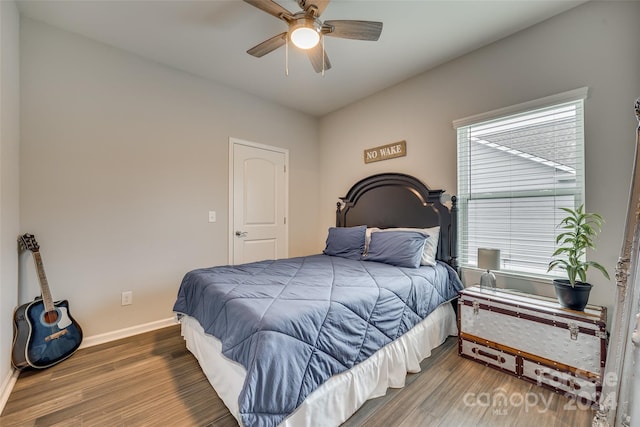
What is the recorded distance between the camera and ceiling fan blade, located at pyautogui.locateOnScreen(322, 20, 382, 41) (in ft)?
5.97

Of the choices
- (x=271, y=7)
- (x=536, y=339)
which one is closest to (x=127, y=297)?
(x=271, y=7)

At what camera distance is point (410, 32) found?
7.65 ft

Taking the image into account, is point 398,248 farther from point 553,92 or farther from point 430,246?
point 553,92

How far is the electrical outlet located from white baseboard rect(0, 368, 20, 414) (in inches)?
30.7

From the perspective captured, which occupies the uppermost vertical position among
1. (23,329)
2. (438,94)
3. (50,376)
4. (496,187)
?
(438,94)

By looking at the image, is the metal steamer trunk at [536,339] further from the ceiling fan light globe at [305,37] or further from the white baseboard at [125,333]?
the white baseboard at [125,333]

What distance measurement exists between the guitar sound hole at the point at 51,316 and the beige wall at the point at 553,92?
350cm

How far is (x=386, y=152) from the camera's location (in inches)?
132

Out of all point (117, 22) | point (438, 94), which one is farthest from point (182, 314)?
point (438, 94)

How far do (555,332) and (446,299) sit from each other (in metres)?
0.77

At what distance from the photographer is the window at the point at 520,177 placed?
209cm

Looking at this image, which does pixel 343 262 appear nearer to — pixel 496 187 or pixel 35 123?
pixel 496 187

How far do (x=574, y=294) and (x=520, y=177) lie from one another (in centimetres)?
103

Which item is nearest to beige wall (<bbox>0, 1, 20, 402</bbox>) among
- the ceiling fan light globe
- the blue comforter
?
the blue comforter
